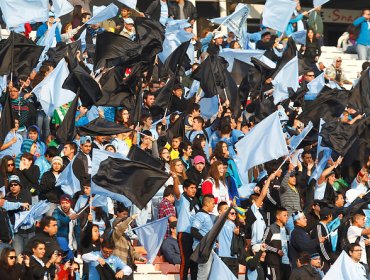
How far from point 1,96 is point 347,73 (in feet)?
38.9

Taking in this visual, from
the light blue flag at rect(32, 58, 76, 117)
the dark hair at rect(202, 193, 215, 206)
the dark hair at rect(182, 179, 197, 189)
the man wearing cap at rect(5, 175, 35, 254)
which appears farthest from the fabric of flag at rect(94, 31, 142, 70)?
the dark hair at rect(202, 193, 215, 206)

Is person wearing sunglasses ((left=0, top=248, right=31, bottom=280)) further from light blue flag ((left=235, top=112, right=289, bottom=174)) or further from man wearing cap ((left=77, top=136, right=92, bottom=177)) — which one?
light blue flag ((left=235, top=112, right=289, bottom=174))

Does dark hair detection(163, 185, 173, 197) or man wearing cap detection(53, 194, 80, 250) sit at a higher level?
man wearing cap detection(53, 194, 80, 250)

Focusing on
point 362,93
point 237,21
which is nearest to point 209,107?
point 362,93

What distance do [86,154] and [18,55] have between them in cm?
291

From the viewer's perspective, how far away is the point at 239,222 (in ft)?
78.5

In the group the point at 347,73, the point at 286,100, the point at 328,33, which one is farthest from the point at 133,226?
the point at 328,33

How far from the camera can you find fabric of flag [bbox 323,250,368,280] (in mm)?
22531

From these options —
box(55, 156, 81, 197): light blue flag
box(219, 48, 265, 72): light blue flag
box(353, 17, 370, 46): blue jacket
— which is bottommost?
box(353, 17, 370, 46): blue jacket

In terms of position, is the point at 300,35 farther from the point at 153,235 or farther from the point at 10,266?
the point at 10,266

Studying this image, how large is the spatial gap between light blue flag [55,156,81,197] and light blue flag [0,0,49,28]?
5.26 metres

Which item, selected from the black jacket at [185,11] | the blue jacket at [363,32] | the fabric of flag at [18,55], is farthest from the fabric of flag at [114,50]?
the blue jacket at [363,32]

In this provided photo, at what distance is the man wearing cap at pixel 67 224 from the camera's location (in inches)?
899

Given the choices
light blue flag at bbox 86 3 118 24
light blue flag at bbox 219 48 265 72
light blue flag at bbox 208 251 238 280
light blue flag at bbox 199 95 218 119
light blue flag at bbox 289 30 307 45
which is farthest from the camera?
light blue flag at bbox 289 30 307 45
